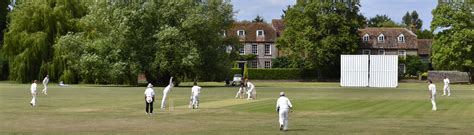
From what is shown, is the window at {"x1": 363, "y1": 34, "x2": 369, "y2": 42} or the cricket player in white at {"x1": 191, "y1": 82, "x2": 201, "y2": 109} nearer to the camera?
the cricket player in white at {"x1": 191, "y1": 82, "x2": 201, "y2": 109}

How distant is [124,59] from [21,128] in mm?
49405

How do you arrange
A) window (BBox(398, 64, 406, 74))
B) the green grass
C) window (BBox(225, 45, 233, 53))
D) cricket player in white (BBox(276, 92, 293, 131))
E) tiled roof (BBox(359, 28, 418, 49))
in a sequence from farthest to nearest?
tiled roof (BBox(359, 28, 418, 49)) → window (BBox(398, 64, 406, 74)) → window (BBox(225, 45, 233, 53)) → the green grass → cricket player in white (BBox(276, 92, 293, 131))

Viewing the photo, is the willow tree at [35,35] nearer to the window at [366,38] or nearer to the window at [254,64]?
the window at [254,64]

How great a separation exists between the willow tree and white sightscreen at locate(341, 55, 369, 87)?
30.7 meters

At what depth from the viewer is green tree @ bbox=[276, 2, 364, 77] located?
10494 cm

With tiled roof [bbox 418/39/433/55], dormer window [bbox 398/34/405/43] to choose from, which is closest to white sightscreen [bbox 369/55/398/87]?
dormer window [bbox 398/34/405/43]

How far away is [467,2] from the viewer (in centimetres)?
9706

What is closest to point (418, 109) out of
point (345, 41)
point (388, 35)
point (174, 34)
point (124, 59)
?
point (174, 34)

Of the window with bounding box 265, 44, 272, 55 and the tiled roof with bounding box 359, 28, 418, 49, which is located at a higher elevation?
the tiled roof with bounding box 359, 28, 418, 49

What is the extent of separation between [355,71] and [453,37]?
18.4 metres

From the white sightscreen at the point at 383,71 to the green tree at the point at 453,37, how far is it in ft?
50.1

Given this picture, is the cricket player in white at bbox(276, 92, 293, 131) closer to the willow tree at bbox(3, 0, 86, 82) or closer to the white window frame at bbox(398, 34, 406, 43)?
the willow tree at bbox(3, 0, 86, 82)

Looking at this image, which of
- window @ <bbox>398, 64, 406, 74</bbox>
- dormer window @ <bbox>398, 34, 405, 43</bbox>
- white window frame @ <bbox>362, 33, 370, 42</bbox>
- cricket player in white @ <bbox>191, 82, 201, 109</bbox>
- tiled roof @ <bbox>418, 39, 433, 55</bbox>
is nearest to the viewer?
cricket player in white @ <bbox>191, 82, 201, 109</bbox>

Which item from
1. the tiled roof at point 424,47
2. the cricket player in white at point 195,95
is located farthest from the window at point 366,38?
the cricket player in white at point 195,95
